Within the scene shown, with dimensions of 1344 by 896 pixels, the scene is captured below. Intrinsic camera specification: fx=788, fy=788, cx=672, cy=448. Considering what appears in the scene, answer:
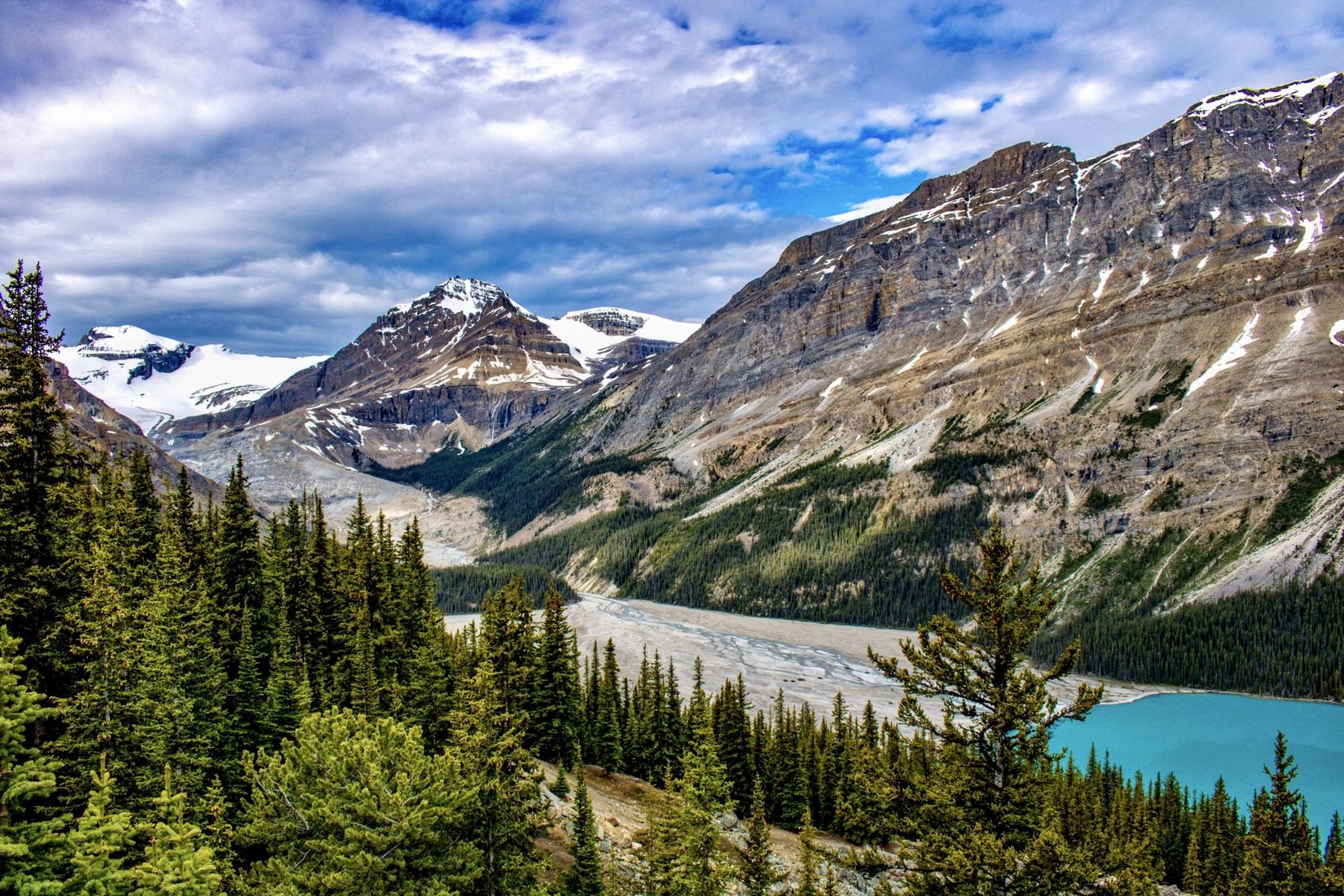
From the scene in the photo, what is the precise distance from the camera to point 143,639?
21.4 meters

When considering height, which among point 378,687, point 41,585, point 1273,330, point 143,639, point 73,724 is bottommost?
point 378,687

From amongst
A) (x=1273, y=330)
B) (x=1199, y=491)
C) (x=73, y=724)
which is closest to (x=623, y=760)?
(x=73, y=724)

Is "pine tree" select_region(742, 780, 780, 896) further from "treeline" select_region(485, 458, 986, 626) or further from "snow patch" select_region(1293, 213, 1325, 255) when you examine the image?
"snow patch" select_region(1293, 213, 1325, 255)

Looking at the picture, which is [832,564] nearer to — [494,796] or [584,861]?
[584,861]

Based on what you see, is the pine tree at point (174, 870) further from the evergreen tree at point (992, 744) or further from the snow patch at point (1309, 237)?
the snow patch at point (1309, 237)

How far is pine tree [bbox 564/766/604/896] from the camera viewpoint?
995 inches

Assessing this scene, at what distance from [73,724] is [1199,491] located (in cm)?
16418

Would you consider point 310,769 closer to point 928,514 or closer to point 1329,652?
point 1329,652

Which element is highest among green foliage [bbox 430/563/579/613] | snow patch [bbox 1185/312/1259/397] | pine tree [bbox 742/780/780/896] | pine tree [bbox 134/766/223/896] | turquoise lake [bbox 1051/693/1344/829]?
snow patch [bbox 1185/312/1259/397]

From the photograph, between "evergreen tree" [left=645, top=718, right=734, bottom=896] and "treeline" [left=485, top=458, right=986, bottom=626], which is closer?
"evergreen tree" [left=645, top=718, right=734, bottom=896]

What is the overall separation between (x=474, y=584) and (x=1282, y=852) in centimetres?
16887

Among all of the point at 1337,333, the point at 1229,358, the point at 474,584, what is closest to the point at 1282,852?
the point at 474,584

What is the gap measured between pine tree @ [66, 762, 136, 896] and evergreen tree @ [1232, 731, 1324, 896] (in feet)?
91.2

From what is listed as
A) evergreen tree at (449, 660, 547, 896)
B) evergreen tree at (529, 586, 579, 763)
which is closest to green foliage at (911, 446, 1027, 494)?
evergreen tree at (529, 586, 579, 763)
